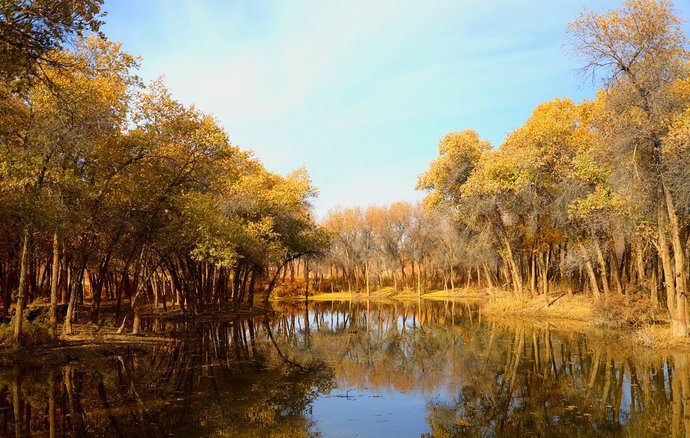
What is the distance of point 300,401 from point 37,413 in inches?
221

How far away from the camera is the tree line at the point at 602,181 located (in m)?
18.2

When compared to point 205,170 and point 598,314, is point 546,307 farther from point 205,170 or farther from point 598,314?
point 205,170

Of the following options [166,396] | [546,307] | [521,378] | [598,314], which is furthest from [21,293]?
[546,307]

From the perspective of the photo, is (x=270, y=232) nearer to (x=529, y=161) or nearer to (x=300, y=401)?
(x=529, y=161)

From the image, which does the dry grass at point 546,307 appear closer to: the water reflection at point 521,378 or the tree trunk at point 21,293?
the water reflection at point 521,378

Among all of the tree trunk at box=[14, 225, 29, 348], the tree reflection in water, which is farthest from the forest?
the tree reflection in water

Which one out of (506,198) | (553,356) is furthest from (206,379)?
(506,198)

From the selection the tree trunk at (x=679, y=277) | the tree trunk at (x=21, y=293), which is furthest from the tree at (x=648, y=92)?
the tree trunk at (x=21, y=293)

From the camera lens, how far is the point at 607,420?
10.5m

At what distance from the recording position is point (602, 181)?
25.2m

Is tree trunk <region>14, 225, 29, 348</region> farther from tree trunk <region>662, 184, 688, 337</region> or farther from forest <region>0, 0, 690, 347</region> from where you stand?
tree trunk <region>662, 184, 688, 337</region>

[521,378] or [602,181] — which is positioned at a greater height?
[602,181]

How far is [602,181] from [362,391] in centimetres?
1716

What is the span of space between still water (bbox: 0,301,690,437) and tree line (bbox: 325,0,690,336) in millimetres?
5427
